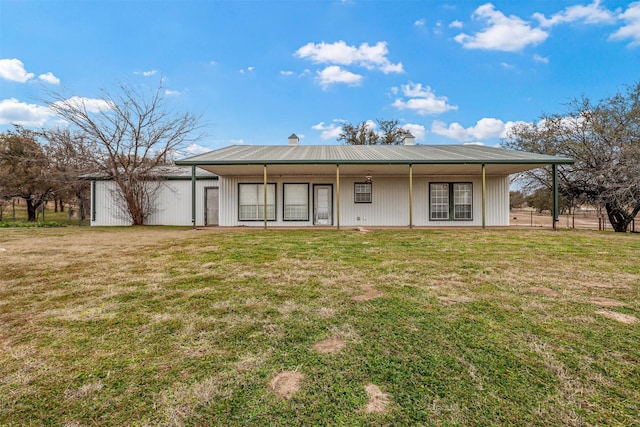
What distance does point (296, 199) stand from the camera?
12273 mm

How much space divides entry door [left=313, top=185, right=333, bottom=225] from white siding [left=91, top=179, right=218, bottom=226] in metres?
5.03

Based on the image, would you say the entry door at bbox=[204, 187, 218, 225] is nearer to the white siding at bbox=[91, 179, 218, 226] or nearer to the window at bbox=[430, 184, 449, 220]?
the white siding at bbox=[91, 179, 218, 226]

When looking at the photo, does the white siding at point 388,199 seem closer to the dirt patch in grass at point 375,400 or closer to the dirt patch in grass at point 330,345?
the dirt patch in grass at point 330,345

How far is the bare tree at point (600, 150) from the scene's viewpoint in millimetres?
11375

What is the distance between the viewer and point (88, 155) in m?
13.3

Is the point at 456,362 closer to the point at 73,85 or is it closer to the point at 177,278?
the point at 177,278

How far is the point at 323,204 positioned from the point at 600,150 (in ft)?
39.1

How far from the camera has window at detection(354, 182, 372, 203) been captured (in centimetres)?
1227

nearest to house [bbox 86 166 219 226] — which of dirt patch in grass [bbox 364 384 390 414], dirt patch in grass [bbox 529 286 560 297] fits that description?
dirt patch in grass [bbox 529 286 560 297]

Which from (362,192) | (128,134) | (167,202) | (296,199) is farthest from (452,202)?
(128,134)

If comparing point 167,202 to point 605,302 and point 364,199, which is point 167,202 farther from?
point 605,302

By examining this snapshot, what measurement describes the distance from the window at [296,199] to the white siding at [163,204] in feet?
12.7

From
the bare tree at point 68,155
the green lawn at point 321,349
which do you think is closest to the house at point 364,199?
the bare tree at point 68,155

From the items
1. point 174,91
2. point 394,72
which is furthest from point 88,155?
point 394,72
